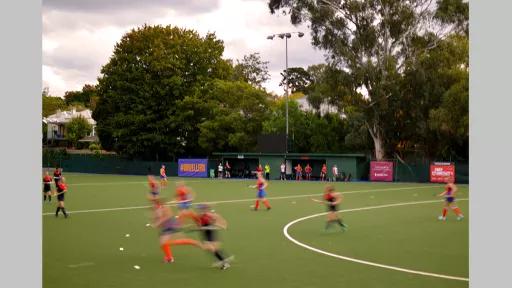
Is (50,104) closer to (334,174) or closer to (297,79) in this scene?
(297,79)

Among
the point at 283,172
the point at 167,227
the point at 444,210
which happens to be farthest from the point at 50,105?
the point at 167,227

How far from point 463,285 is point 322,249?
4797 mm

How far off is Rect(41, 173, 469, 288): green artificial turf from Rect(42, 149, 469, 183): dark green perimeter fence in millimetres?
25145

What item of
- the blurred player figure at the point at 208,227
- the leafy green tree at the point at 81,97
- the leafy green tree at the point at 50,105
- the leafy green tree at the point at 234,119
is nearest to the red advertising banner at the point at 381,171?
the leafy green tree at the point at 234,119

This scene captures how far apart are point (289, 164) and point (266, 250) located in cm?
4120

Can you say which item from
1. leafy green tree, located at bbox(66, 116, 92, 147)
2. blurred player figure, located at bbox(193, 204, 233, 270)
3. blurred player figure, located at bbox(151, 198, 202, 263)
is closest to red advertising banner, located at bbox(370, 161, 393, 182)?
blurred player figure, located at bbox(151, 198, 202, 263)

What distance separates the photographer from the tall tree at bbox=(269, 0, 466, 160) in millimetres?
52812

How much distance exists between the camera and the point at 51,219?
2247 cm

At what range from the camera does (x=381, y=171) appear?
51531mm

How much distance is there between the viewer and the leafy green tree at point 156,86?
226ft

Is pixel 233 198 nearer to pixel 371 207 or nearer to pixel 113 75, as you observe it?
pixel 371 207

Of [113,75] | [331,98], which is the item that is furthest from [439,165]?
[113,75]

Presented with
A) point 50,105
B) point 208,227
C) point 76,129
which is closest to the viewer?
point 208,227

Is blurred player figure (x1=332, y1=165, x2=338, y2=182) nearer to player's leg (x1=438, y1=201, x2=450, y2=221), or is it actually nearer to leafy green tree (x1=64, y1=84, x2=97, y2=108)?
player's leg (x1=438, y1=201, x2=450, y2=221)
